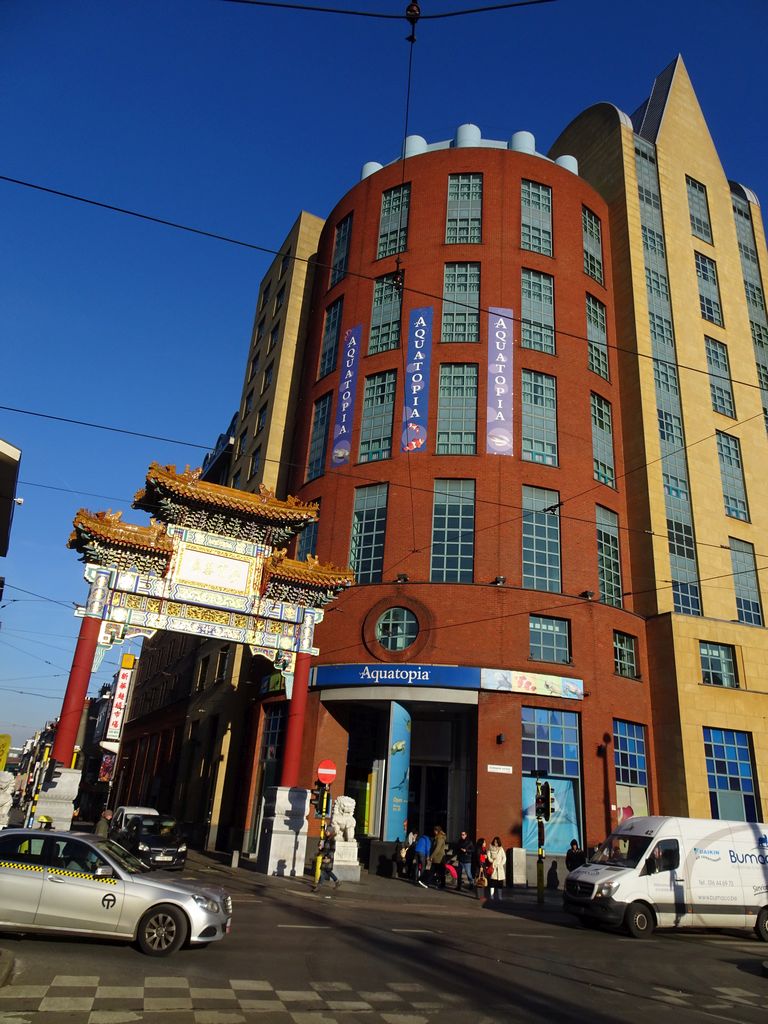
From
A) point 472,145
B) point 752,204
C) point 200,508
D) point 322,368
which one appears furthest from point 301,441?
point 752,204

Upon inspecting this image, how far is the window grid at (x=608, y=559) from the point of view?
3048 cm

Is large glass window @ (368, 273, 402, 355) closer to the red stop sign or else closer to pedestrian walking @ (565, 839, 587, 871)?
the red stop sign

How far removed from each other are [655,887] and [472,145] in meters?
33.8

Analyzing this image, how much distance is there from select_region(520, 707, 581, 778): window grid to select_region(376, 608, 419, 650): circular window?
4.77m

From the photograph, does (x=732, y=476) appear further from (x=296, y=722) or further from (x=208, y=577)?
(x=208, y=577)

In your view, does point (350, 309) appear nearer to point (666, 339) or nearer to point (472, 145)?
point (472, 145)

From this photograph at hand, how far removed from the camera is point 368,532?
30.3m

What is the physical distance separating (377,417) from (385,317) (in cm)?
513

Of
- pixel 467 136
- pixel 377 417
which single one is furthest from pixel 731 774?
pixel 467 136

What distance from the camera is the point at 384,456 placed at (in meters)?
31.2

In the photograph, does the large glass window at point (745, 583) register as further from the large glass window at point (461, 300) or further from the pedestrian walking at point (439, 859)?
the pedestrian walking at point (439, 859)

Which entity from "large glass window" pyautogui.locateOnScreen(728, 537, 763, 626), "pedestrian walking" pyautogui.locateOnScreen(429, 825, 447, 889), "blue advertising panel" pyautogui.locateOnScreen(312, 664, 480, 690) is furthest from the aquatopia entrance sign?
"large glass window" pyautogui.locateOnScreen(728, 537, 763, 626)

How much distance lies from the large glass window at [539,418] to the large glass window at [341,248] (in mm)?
11359

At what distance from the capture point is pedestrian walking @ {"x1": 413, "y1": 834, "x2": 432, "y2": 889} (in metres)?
23.2
